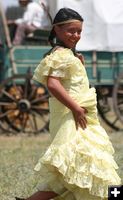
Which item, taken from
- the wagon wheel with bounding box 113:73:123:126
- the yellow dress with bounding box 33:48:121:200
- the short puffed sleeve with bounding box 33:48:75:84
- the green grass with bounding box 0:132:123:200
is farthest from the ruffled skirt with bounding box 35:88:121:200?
the wagon wheel with bounding box 113:73:123:126

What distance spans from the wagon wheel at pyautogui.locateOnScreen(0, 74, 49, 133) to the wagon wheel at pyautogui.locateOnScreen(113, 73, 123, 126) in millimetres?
971

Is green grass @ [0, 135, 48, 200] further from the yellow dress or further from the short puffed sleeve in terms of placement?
the short puffed sleeve

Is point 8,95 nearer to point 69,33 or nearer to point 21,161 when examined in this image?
point 21,161

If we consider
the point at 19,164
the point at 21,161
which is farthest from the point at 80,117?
the point at 21,161

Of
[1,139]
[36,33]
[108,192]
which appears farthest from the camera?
[36,33]

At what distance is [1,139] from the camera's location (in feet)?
35.2

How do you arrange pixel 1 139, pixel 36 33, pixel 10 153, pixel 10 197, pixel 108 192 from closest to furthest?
pixel 108 192 → pixel 10 197 → pixel 10 153 → pixel 1 139 → pixel 36 33

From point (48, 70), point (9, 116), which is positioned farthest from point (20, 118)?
point (48, 70)

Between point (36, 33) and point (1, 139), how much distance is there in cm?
180

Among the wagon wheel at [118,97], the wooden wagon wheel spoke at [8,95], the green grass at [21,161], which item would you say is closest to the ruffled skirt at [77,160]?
the green grass at [21,161]

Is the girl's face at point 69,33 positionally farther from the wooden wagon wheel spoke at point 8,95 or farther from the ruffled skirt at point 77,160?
the wooden wagon wheel spoke at point 8,95

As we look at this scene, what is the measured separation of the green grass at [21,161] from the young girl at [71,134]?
1.25m

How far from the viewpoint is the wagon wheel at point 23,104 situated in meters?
11.0

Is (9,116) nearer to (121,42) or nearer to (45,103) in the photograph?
(45,103)
